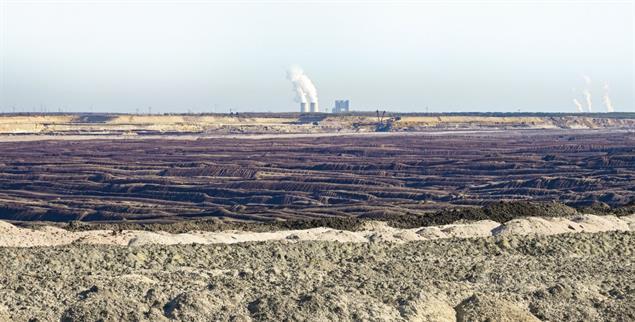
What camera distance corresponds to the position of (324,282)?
17.7m

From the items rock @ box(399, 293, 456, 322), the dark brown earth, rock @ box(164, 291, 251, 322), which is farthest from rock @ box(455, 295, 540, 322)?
the dark brown earth

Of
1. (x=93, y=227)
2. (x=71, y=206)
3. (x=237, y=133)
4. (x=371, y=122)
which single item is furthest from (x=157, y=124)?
(x=93, y=227)

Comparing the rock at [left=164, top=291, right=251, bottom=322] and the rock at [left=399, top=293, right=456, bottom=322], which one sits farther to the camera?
the rock at [left=399, top=293, right=456, bottom=322]

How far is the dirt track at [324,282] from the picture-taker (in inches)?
614

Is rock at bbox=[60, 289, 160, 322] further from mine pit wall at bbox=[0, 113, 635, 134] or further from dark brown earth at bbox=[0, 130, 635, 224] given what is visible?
mine pit wall at bbox=[0, 113, 635, 134]

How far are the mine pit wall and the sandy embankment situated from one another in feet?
348

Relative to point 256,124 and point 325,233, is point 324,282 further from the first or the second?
point 256,124

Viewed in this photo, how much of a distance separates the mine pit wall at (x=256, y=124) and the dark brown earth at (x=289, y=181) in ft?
A: 149

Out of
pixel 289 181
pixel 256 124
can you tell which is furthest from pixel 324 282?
pixel 256 124

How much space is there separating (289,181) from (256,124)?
317 ft

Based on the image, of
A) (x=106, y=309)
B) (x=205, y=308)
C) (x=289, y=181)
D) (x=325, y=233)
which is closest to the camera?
(x=106, y=309)

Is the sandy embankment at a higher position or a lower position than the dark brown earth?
higher

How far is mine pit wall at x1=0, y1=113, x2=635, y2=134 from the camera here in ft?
452

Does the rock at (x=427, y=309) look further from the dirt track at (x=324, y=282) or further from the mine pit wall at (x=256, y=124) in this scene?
the mine pit wall at (x=256, y=124)
